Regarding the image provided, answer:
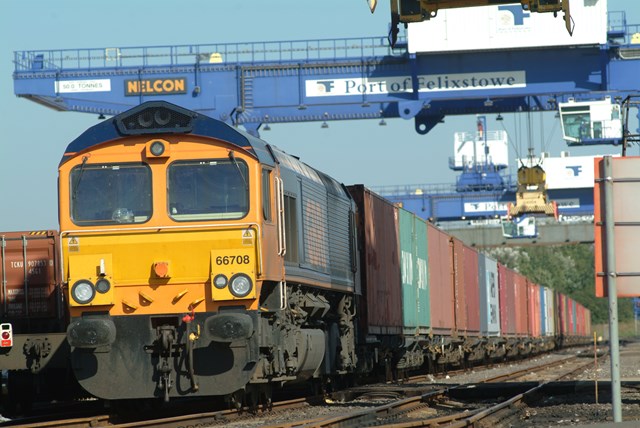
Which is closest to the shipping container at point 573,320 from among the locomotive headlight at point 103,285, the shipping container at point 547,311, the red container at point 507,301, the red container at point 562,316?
the red container at point 562,316

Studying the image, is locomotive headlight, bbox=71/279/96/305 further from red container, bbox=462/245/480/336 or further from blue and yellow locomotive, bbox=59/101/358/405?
red container, bbox=462/245/480/336

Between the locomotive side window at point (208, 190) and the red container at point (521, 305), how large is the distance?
1104 inches

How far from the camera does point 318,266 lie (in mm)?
16484

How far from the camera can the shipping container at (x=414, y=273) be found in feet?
75.8

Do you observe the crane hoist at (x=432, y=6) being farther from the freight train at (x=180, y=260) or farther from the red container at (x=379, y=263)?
the red container at (x=379, y=263)

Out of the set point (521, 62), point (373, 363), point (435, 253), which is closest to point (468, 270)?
point (435, 253)

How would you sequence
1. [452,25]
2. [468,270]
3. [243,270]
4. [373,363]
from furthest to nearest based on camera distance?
[468,270]
[452,25]
[373,363]
[243,270]

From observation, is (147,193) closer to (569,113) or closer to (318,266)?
(318,266)

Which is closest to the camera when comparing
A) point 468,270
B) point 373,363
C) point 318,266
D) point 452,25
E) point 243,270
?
point 243,270

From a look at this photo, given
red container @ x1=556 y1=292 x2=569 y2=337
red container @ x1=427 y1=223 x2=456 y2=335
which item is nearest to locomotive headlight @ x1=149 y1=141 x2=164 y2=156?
red container @ x1=427 y1=223 x2=456 y2=335

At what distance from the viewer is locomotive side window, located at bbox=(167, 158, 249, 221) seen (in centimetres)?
1367

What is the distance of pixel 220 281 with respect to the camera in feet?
43.8

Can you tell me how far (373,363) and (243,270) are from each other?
29.3 ft

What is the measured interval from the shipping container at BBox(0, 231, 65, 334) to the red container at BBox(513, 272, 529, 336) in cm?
2569
